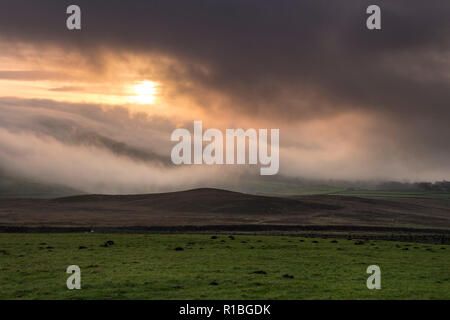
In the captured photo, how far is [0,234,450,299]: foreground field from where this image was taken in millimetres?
29062

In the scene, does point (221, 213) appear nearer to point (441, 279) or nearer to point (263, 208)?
point (263, 208)

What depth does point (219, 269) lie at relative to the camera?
1471 inches

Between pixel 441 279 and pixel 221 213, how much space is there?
377 feet

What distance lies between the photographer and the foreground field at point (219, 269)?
Result: 95.3ft
